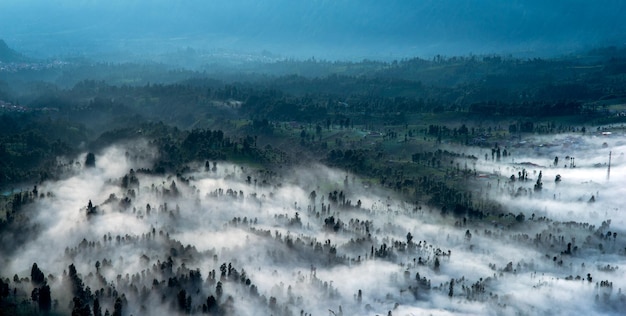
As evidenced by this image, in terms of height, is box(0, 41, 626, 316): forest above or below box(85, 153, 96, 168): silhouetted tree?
below

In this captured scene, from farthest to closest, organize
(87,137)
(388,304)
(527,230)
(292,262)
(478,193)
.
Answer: (87,137) → (478,193) → (527,230) → (292,262) → (388,304)

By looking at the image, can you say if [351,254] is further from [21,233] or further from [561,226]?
[21,233]

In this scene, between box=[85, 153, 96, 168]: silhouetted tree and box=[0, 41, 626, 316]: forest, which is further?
box=[85, 153, 96, 168]: silhouetted tree

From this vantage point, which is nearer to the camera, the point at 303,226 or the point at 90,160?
the point at 303,226

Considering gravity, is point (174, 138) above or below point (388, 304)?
above

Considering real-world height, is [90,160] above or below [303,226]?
above

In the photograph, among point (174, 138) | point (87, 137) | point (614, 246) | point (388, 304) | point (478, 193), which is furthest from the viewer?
point (87, 137)

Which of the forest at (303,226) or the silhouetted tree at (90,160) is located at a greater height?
the silhouetted tree at (90,160)

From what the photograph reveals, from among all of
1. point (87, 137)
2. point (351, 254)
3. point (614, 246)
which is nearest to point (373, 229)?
point (351, 254)

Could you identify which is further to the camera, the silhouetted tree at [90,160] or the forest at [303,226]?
the silhouetted tree at [90,160]

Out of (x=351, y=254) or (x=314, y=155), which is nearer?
(x=351, y=254)
